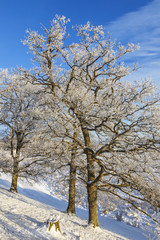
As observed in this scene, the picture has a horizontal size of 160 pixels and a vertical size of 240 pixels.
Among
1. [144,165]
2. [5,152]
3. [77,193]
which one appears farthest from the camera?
[5,152]

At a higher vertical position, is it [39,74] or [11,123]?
[39,74]

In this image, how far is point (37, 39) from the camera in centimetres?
1105

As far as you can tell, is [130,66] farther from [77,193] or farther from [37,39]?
[77,193]

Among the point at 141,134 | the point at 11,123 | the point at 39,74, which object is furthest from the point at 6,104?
the point at 141,134

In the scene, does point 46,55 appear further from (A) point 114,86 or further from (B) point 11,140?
(B) point 11,140

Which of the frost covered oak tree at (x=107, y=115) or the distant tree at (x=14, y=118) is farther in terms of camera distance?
the distant tree at (x=14, y=118)

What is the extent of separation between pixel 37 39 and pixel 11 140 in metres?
8.48

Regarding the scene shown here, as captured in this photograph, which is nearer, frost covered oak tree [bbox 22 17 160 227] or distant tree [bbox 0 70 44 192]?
frost covered oak tree [bbox 22 17 160 227]

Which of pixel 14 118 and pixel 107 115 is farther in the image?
pixel 14 118

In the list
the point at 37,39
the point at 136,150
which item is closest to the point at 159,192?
the point at 136,150

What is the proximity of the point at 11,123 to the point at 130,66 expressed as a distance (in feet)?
34.5

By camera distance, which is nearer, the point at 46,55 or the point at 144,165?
the point at 144,165

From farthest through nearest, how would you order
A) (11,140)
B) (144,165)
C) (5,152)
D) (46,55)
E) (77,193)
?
(5,152)
(11,140)
(77,193)
(46,55)
(144,165)

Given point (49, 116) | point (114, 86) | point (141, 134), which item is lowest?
point (141, 134)
